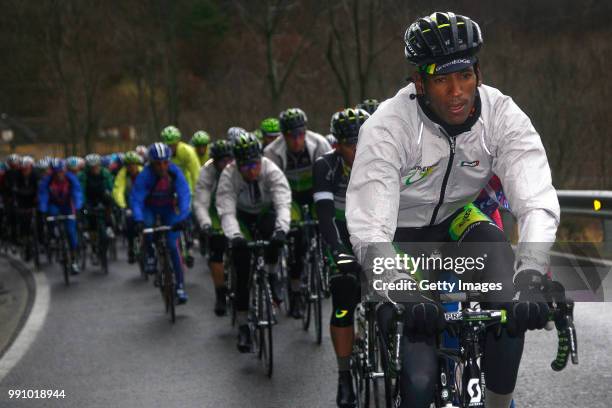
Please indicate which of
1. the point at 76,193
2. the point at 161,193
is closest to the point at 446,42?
the point at 161,193

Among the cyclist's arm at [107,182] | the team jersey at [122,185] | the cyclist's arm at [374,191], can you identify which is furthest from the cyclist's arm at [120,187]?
A: the cyclist's arm at [374,191]

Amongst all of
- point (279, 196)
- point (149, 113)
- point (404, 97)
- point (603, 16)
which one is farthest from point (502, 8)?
point (149, 113)

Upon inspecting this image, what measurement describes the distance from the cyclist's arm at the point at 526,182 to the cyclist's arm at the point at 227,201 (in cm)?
445

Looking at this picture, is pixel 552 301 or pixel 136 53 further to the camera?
pixel 136 53

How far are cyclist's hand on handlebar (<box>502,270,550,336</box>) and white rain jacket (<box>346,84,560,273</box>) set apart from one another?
35 centimetres

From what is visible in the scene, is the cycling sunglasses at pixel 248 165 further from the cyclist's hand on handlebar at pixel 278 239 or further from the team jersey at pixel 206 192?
the team jersey at pixel 206 192

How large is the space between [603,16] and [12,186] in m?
12.6

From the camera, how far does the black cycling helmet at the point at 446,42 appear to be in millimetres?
3426

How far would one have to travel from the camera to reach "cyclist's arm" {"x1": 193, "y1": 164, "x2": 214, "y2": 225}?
31.1 ft

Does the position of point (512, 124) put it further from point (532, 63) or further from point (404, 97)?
point (532, 63)

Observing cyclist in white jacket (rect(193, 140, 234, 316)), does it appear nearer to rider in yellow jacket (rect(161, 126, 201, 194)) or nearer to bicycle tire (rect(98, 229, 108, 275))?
rider in yellow jacket (rect(161, 126, 201, 194))

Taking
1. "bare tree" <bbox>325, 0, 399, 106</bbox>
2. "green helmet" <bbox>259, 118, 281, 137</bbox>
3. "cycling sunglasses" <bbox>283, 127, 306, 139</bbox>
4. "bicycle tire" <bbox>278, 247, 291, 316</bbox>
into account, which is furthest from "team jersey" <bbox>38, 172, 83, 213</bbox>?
"bare tree" <bbox>325, 0, 399, 106</bbox>

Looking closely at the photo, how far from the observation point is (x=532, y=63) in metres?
20.0

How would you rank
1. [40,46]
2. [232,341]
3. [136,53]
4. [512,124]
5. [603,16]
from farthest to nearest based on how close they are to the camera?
[136,53], [40,46], [603,16], [232,341], [512,124]
